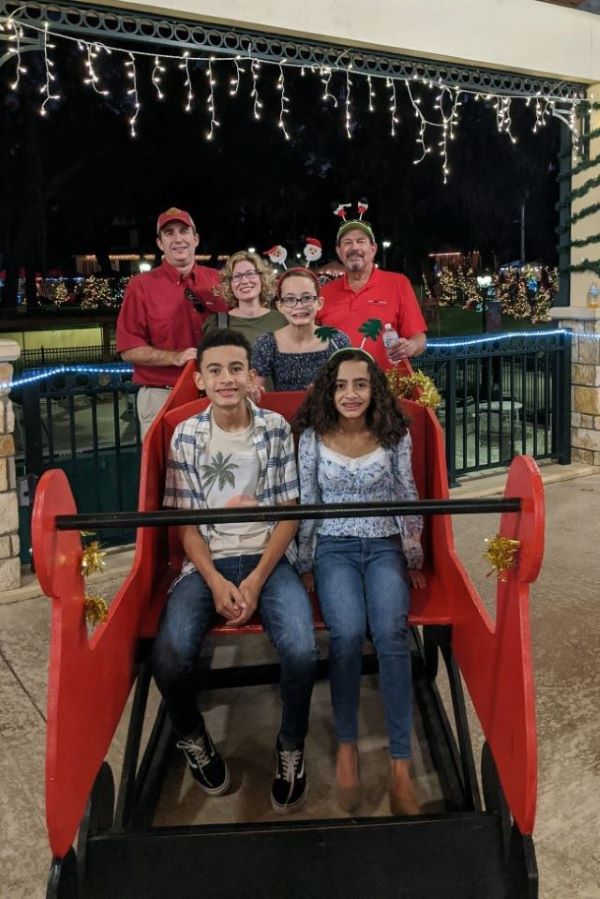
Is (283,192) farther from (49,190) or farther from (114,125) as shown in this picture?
(49,190)

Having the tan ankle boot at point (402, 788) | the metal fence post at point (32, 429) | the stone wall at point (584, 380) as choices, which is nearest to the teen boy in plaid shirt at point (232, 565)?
the tan ankle boot at point (402, 788)

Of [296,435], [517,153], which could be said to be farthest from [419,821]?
[517,153]

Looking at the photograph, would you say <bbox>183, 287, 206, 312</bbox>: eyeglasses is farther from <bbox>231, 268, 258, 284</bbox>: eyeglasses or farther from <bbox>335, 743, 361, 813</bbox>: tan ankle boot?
<bbox>335, 743, 361, 813</bbox>: tan ankle boot

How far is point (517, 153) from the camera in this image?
920 inches

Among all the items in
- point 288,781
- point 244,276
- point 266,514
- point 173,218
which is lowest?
point 288,781

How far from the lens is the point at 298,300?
305 centimetres

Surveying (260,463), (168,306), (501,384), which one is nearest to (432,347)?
(501,384)

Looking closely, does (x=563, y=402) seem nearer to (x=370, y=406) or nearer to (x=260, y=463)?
(x=370, y=406)

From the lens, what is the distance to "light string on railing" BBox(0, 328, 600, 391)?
14.1 ft

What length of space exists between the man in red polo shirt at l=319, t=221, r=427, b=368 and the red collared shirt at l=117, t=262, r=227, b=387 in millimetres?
570

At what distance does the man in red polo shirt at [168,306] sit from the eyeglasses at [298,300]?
78 centimetres

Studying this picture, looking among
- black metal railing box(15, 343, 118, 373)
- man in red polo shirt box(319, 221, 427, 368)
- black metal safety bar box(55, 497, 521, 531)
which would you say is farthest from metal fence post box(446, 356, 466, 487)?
black metal railing box(15, 343, 118, 373)

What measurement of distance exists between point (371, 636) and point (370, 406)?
0.76 m

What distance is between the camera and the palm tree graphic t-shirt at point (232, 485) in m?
2.50
